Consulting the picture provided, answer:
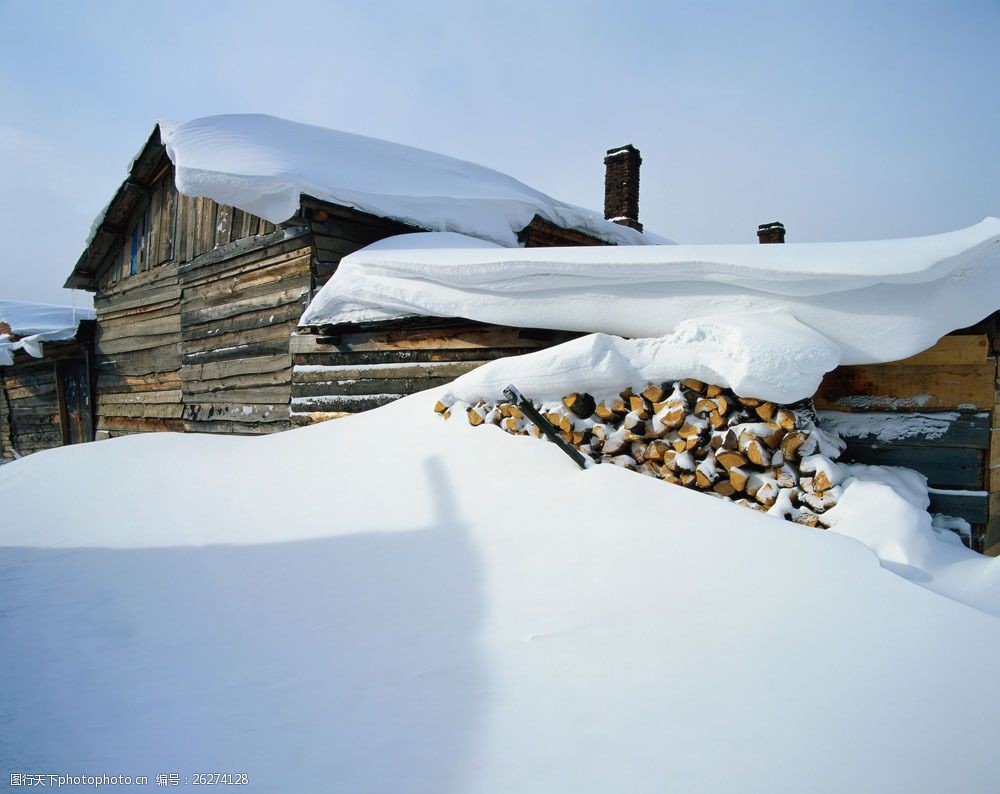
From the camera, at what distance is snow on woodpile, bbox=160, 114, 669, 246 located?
639 centimetres

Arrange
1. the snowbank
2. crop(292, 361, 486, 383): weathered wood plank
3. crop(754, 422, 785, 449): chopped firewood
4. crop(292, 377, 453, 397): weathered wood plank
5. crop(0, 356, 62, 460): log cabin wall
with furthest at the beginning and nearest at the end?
1. crop(0, 356, 62, 460): log cabin wall
2. crop(292, 377, 453, 397): weathered wood plank
3. crop(292, 361, 486, 383): weathered wood plank
4. crop(754, 422, 785, 449): chopped firewood
5. the snowbank

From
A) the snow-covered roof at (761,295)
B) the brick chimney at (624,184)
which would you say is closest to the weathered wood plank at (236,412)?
the snow-covered roof at (761,295)

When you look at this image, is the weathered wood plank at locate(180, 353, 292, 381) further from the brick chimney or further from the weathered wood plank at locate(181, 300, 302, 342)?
the brick chimney

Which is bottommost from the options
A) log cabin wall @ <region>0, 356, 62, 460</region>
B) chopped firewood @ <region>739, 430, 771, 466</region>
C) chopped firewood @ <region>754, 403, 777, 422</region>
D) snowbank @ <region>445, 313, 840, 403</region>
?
log cabin wall @ <region>0, 356, 62, 460</region>

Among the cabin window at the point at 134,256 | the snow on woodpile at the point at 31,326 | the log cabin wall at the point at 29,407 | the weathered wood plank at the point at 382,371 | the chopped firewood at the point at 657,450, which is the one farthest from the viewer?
the log cabin wall at the point at 29,407

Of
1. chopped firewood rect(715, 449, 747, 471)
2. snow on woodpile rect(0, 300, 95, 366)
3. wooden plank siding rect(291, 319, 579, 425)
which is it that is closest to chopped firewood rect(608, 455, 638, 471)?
chopped firewood rect(715, 449, 747, 471)

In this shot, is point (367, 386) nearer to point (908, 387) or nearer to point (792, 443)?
point (792, 443)

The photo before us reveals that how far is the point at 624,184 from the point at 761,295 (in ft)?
30.3

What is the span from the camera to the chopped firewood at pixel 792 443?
3154 millimetres

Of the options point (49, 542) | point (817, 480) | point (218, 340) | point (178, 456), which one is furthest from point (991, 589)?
point (218, 340)

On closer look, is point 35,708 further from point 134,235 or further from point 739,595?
point 134,235

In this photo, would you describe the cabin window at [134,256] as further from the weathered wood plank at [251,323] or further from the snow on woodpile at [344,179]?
the snow on woodpile at [344,179]

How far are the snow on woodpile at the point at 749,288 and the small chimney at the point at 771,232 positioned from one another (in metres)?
14.2

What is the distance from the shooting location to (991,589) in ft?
7.75
